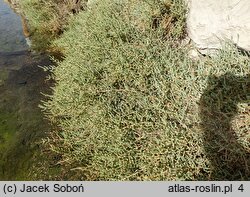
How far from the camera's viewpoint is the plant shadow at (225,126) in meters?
3.67

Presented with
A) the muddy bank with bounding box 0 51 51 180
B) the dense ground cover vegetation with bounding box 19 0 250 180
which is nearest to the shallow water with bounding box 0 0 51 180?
the muddy bank with bounding box 0 51 51 180

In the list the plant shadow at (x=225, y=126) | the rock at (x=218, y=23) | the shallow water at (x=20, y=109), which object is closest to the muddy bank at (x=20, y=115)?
the shallow water at (x=20, y=109)

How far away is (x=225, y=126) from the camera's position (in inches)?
153

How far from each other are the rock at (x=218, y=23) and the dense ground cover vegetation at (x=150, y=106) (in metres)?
0.28

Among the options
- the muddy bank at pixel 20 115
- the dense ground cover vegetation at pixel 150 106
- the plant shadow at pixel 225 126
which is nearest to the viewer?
the plant shadow at pixel 225 126

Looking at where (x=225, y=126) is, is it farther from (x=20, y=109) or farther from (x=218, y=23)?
(x=20, y=109)

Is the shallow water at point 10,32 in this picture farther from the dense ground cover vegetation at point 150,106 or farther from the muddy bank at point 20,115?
the dense ground cover vegetation at point 150,106

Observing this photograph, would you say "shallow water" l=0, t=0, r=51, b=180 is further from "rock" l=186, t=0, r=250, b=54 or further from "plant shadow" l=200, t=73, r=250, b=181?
"rock" l=186, t=0, r=250, b=54

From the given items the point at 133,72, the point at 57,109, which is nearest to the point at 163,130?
the point at 133,72

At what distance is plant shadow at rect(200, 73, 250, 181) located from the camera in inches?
144

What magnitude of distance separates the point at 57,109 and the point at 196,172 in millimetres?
3266

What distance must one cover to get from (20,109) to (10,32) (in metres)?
6.63

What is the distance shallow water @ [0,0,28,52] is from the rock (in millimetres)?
7259

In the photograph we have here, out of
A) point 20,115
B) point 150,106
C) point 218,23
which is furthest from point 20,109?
point 218,23
